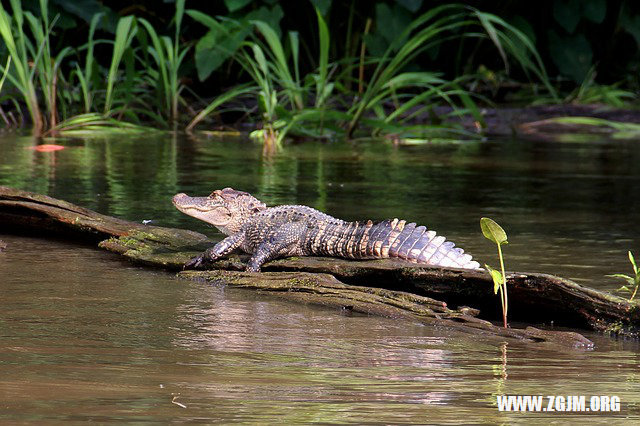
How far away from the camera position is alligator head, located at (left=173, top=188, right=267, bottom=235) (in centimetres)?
495

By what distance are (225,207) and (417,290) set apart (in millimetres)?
1263

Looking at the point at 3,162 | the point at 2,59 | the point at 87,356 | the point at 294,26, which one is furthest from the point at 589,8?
the point at 87,356

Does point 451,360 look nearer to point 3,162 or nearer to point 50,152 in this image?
point 3,162

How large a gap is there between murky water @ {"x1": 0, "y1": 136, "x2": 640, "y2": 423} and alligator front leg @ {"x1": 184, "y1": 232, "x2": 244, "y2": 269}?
113 mm

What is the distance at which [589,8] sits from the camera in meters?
14.1

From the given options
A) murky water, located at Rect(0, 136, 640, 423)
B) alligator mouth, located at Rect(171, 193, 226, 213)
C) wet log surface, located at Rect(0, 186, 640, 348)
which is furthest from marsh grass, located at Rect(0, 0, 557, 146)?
wet log surface, located at Rect(0, 186, 640, 348)

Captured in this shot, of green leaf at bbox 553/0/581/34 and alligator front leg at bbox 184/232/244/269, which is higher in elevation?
green leaf at bbox 553/0/581/34

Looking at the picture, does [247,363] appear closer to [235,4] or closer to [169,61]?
[169,61]

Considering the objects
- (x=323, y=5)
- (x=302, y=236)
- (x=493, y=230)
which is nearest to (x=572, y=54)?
(x=323, y=5)

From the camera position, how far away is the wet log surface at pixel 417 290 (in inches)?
140

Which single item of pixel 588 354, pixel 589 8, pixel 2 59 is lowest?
pixel 588 354

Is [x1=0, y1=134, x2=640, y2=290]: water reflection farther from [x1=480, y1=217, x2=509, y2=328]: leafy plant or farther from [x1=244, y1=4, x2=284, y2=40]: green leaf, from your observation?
[x1=244, y1=4, x2=284, y2=40]: green leaf

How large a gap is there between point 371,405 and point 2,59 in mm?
9543

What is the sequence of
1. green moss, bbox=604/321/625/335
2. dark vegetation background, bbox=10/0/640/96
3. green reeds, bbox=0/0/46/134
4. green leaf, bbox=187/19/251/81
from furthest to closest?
dark vegetation background, bbox=10/0/640/96 → green leaf, bbox=187/19/251/81 → green reeds, bbox=0/0/46/134 → green moss, bbox=604/321/625/335
